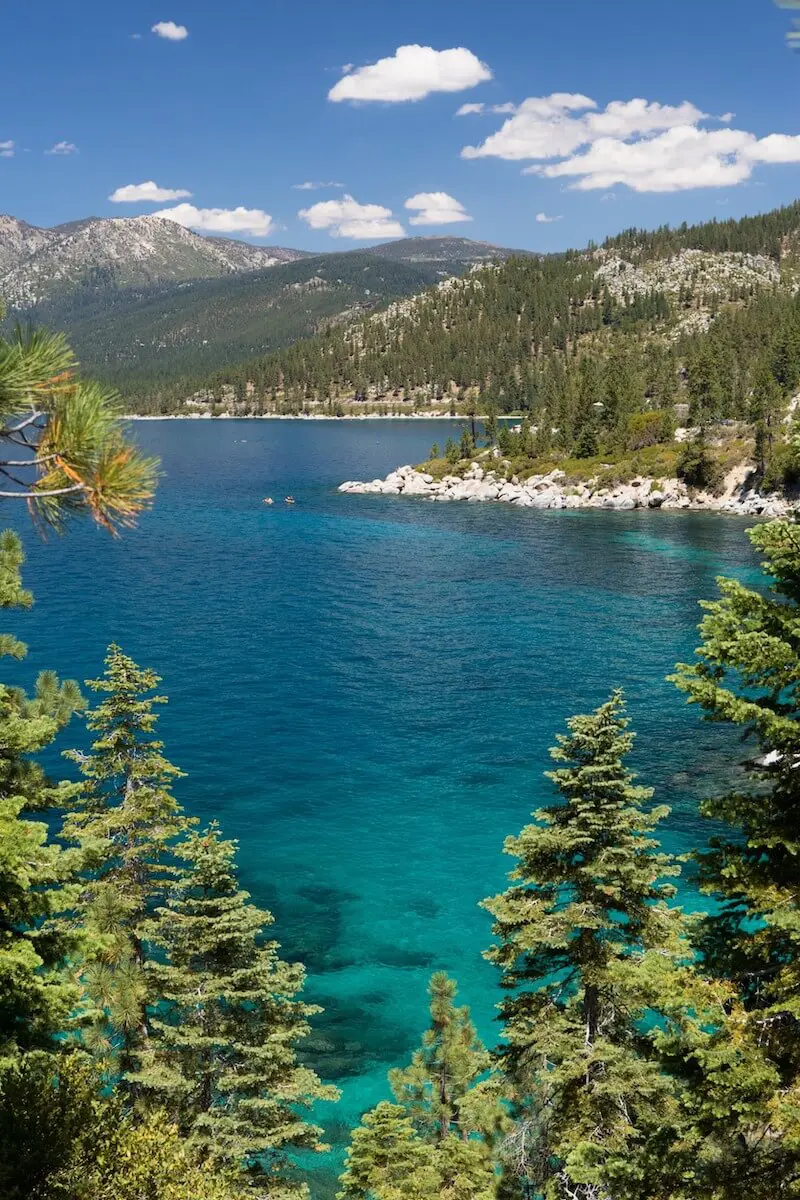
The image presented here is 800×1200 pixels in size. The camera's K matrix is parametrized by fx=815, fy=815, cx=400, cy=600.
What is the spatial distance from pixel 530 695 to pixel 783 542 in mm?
41822

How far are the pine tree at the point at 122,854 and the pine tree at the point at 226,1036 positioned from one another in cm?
80

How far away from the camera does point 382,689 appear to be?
179 feet

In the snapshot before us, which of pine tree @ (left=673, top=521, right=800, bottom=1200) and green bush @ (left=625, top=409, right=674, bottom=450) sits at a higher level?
green bush @ (left=625, top=409, right=674, bottom=450)

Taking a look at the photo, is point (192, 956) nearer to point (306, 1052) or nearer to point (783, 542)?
point (306, 1052)

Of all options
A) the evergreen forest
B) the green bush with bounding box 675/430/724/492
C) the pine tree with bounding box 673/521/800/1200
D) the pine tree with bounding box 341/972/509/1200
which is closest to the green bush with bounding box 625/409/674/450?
the green bush with bounding box 675/430/724/492

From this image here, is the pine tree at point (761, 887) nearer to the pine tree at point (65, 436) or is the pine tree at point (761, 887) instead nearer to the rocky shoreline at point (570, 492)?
the pine tree at point (65, 436)

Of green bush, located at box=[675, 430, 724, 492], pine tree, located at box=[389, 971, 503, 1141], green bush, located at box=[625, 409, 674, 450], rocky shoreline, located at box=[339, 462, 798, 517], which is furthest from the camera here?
green bush, located at box=[625, 409, 674, 450]

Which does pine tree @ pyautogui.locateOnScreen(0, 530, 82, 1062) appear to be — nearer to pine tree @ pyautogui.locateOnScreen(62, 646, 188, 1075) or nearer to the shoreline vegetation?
pine tree @ pyautogui.locateOnScreen(62, 646, 188, 1075)

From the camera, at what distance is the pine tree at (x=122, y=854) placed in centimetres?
1742

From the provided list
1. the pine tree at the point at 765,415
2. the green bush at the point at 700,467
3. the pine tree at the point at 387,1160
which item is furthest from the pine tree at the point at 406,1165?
the green bush at the point at 700,467

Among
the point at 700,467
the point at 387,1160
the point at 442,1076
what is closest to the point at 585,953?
the point at 387,1160

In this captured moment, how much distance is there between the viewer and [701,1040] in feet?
34.6

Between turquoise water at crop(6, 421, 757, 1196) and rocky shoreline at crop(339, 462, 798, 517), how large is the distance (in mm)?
7687

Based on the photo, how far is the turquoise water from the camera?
31688 millimetres
